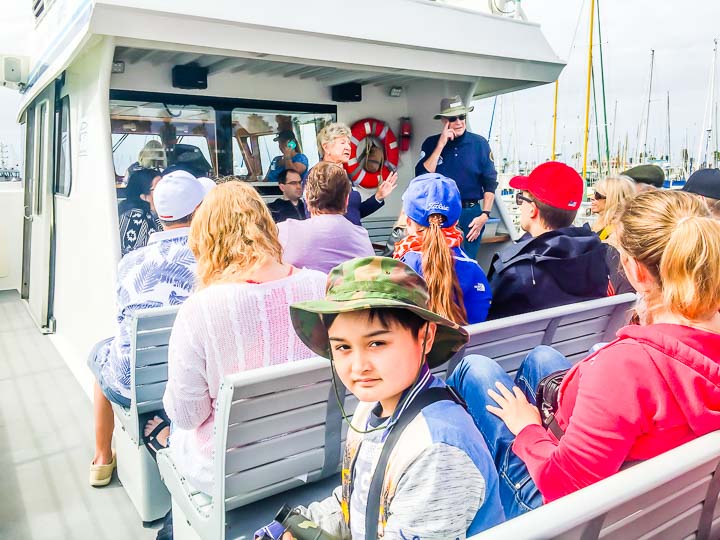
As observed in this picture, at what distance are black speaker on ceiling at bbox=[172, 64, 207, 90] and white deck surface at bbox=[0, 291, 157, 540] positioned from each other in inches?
96.9

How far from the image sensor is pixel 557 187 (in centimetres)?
267

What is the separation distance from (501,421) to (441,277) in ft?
2.40

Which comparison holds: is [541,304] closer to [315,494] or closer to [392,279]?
[315,494]

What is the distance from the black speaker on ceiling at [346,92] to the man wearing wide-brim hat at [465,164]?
2.98 ft

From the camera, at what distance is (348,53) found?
13.5ft

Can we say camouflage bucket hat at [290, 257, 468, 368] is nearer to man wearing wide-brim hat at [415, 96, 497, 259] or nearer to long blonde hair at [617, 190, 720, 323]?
long blonde hair at [617, 190, 720, 323]

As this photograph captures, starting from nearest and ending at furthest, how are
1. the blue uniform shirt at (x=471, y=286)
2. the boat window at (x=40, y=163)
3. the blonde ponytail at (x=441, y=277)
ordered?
1. the blonde ponytail at (x=441, y=277)
2. the blue uniform shirt at (x=471, y=286)
3. the boat window at (x=40, y=163)

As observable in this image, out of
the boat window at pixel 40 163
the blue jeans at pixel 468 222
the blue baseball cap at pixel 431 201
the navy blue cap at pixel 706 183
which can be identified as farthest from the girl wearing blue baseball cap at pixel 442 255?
the boat window at pixel 40 163

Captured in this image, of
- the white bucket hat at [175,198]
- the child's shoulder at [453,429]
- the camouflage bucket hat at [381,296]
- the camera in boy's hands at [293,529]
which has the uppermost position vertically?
the white bucket hat at [175,198]

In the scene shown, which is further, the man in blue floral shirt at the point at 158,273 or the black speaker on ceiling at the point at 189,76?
the black speaker on ceiling at the point at 189,76

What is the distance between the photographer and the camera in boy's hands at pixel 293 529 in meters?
1.32

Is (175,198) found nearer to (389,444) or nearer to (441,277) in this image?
(441,277)

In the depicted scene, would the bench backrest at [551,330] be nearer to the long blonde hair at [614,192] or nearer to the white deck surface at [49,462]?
the long blonde hair at [614,192]

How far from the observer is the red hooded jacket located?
1.29 meters
